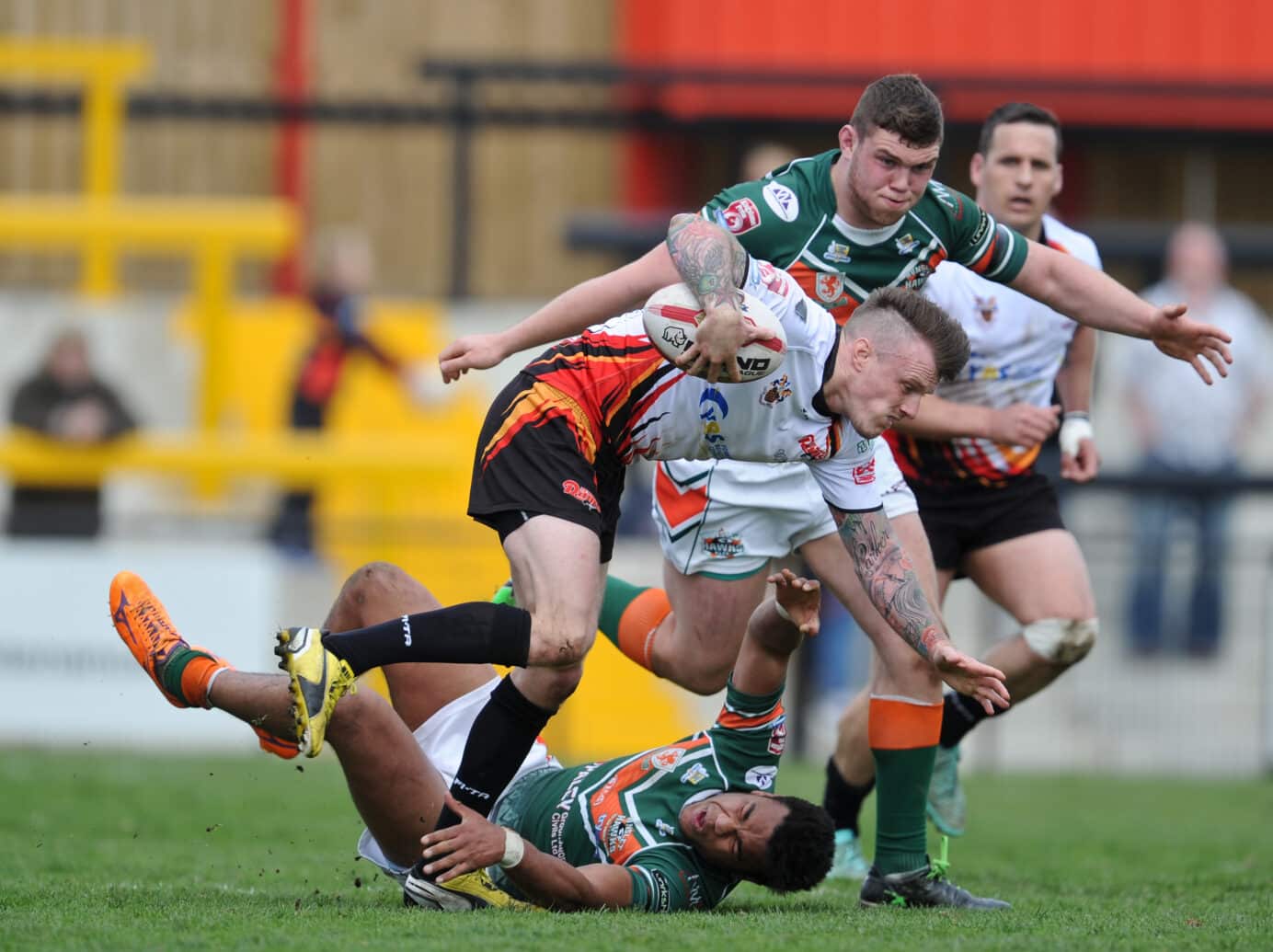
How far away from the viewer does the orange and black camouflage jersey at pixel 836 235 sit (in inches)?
226

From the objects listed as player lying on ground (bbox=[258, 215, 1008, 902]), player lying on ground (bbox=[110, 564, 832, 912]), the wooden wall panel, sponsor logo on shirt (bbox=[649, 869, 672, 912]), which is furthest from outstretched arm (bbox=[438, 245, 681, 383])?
the wooden wall panel

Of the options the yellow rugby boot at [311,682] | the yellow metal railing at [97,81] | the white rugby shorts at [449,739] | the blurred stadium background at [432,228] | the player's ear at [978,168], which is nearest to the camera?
the yellow rugby boot at [311,682]

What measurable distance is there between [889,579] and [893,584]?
0.06 ft

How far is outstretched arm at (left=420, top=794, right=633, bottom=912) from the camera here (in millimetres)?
5121

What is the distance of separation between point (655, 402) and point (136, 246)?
1068 cm

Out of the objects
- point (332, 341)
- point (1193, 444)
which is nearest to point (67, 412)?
point (332, 341)

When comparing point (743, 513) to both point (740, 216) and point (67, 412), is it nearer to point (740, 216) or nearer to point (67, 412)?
point (740, 216)

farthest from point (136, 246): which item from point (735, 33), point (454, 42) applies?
point (735, 33)

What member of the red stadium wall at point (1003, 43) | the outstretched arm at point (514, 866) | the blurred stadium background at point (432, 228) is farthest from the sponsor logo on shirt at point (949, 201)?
the red stadium wall at point (1003, 43)

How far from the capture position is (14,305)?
45.8ft

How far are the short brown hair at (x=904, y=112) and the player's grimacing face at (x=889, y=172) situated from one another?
0.07 feet

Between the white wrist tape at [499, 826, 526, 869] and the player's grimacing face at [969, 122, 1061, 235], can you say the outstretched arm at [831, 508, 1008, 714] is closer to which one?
the white wrist tape at [499, 826, 526, 869]

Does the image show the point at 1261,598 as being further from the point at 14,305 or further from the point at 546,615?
the point at 14,305

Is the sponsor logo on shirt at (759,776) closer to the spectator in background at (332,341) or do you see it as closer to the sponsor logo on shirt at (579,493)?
the sponsor logo on shirt at (579,493)
